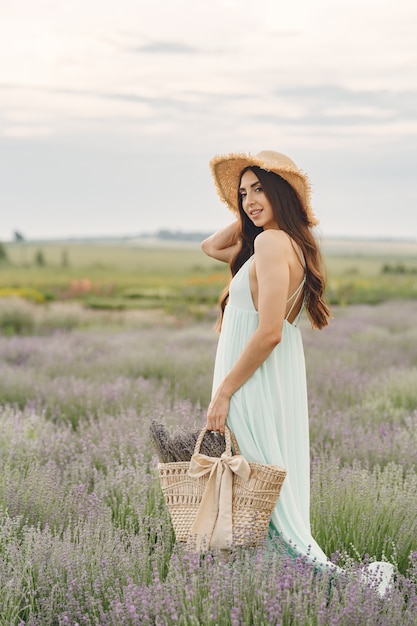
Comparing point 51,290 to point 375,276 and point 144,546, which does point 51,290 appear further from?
point 144,546

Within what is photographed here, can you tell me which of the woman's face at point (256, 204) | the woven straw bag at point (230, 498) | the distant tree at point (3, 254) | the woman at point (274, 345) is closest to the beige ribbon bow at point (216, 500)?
the woven straw bag at point (230, 498)

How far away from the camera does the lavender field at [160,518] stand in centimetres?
272

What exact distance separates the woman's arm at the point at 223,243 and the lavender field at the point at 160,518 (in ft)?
3.85

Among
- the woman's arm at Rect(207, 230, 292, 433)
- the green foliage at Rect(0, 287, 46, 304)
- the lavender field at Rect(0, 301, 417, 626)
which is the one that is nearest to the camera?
the lavender field at Rect(0, 301, 417, 626)

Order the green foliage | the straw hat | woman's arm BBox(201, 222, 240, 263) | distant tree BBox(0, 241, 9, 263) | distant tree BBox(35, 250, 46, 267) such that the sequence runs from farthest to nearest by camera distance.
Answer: distant tree BBox(35, 250, 46, 267) < distant tree BBox(0, 241, 9, 263) < the green foliage < woman's arm BBox(201, 222, 240, 263) < the straw hat

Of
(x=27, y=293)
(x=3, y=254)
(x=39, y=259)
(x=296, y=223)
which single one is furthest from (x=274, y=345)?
(x=39, y=259)

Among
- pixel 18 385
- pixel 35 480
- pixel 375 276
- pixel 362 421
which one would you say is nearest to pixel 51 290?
pixel 375 276

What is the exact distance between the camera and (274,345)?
2941mm

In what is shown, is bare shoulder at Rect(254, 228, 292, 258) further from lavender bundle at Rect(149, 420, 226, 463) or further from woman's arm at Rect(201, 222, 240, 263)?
lavender bundle at Rect(149, 420, 226, 463)

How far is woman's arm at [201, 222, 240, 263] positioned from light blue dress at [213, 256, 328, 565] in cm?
46

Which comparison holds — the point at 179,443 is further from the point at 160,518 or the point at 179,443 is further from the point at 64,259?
the point at 64,259

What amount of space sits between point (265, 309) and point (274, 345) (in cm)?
14

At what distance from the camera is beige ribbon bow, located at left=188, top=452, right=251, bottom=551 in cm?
291

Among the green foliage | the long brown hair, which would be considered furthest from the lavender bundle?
the green foliage
